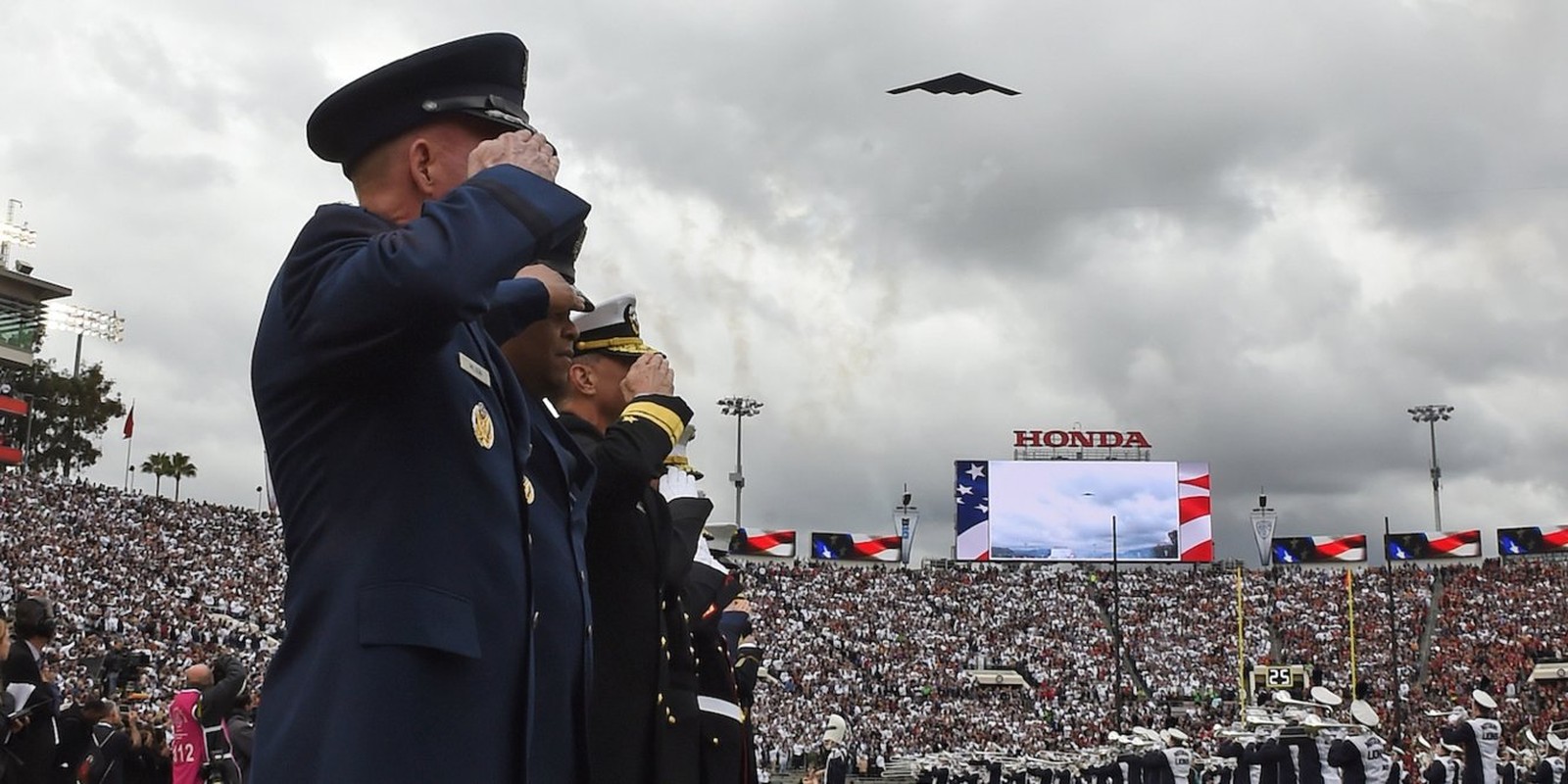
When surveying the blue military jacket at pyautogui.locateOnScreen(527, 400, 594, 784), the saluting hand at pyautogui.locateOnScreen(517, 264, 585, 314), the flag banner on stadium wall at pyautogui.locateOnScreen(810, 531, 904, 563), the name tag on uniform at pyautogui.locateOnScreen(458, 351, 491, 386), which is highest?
the flag banner on stadium wall at pyautogui.locateOnScreen(810, 531, 904, 563)

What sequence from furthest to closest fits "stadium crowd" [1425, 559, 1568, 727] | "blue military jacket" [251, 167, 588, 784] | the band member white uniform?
"stadium crowd" [1425, 559, 1568, 727]
the band member white uniform
"blue military jacket" [251, 167, 588, 784]

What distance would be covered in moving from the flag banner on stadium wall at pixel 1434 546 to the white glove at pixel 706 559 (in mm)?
62071

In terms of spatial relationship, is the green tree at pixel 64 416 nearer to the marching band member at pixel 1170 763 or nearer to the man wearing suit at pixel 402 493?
the marching band member at pixel 1170 763

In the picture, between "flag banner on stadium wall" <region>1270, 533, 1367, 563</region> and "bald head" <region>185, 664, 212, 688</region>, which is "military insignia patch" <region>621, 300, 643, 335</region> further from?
"flag banner on stadium wall" <region>1270, 533, 1367, 563</region>

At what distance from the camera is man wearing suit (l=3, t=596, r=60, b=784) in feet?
25.5

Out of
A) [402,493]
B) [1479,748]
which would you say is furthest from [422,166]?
[1479,748]

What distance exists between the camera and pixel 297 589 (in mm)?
2059

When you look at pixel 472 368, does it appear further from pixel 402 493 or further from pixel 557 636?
pixel 557 636

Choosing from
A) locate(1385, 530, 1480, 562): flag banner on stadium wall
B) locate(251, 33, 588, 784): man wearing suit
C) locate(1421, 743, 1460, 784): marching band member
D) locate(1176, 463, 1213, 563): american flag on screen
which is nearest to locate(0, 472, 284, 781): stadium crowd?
locate(1421, 743, 1460, 784): marching band member

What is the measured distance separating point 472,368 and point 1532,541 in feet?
224

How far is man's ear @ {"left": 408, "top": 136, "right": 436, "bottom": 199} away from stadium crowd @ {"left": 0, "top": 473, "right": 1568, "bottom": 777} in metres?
25.1

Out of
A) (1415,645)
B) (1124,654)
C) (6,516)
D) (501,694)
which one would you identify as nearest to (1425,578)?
(1415,645)

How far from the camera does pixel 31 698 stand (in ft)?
25.5

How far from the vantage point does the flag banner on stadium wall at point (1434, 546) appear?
204 ft
